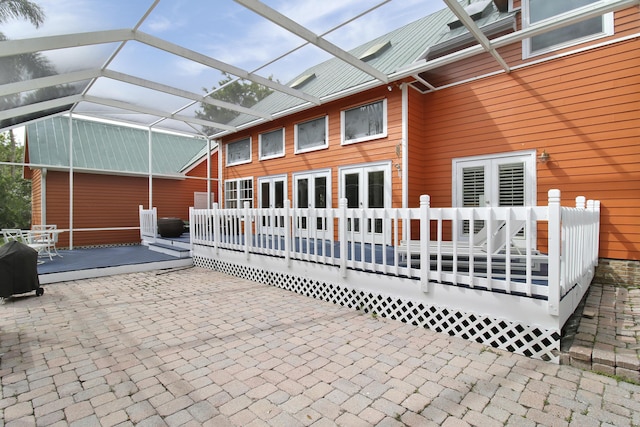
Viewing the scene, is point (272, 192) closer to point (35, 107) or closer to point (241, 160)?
point (241, 160)

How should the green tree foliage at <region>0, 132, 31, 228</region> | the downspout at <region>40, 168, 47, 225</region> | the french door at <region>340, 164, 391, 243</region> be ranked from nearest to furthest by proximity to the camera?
1. the french door at <region>340, 164, 391, 243</region>
2. the downspout at <region>40, 168, 47, 225</region>
3. the green tree foliage at <region>0, 132, 31, 228</region>

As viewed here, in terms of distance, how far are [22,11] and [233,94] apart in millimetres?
3987

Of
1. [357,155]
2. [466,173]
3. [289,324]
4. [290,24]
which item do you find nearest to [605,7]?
[466,173]

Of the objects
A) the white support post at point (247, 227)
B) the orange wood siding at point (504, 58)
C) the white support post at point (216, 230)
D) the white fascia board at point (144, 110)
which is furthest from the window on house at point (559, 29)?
the white fascia board at point (144, 110)

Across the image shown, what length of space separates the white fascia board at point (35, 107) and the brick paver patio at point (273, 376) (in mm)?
4765

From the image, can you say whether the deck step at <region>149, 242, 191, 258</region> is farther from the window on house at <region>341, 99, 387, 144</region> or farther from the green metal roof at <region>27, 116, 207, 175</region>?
the window on house at <region>341, 99, 387, 144</region>

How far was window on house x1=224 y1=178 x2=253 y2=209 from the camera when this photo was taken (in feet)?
34.3

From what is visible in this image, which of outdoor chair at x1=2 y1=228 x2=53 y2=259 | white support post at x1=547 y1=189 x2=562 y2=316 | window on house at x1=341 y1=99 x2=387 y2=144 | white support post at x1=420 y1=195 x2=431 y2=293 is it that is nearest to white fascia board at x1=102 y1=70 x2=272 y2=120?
window on house at x1=341 y1=99 x2=387 y2=144

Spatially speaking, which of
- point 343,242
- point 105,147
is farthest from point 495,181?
point 105,147

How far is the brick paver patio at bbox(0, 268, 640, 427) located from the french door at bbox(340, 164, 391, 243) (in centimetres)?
334

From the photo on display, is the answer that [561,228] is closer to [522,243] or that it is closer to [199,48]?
[522,243]

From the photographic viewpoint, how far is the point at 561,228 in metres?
2.78

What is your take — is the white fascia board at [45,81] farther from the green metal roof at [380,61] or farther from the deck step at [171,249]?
the deck step at [171,249]

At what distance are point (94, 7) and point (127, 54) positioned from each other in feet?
5.59
